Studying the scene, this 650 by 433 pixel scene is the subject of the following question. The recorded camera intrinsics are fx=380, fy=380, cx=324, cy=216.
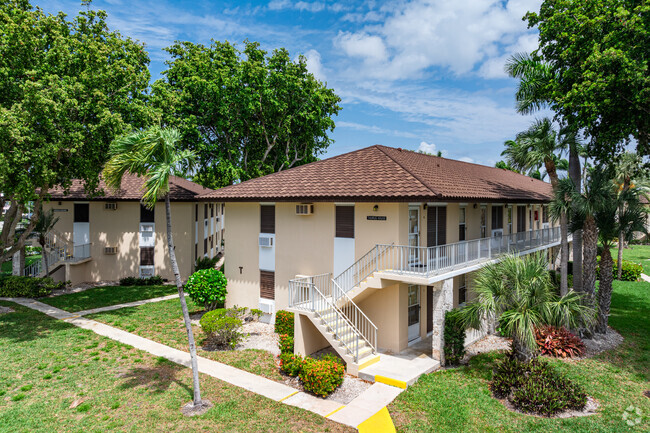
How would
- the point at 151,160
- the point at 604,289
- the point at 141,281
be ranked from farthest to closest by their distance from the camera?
the point at 141,281 < the point at 604,289 < the point at 151,160

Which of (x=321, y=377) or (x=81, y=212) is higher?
(x=81, y=212)

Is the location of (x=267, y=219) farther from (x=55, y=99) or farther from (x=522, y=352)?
(x=522, y=352)

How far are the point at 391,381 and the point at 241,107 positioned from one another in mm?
20548

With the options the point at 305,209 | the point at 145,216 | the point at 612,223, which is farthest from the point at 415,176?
the point at 145,216

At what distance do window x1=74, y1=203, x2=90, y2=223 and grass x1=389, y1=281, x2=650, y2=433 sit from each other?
75.1 feet

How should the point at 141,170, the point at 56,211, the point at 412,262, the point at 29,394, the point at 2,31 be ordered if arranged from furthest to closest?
1. the point at 56,211
2. the point at 2,31
3. the point at 412,262
4. the point at 29,394
5. the point at 141,170

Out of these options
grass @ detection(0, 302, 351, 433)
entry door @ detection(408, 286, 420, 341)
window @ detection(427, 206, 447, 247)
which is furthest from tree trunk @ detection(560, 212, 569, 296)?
grass @ detection(0, 302, 351, 433)

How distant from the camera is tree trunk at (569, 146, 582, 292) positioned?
53.0 feet

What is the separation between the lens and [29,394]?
31.5ft

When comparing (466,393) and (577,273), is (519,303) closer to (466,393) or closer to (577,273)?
(466,393)

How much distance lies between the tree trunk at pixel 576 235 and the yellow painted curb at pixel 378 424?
12581 millimetres

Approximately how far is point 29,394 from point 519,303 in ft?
41.8

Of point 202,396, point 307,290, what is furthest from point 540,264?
point 202,396

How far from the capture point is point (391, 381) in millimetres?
10617
